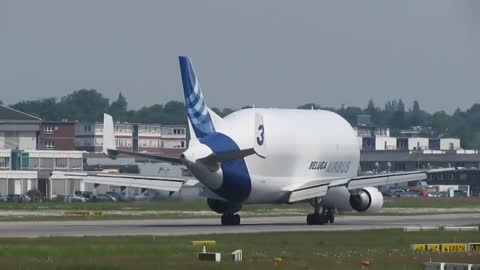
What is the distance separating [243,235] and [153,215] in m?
31.8

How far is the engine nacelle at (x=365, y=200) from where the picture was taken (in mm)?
80312

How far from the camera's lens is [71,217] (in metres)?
89.4

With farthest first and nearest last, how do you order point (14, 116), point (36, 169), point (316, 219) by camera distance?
point (14, 116) < point (36, 169) < point (316, 219)

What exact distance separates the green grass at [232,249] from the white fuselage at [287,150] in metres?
12.4

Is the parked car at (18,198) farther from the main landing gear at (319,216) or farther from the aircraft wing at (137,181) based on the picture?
the main landing gear at (319,216)

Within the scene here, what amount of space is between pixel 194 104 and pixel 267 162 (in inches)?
287

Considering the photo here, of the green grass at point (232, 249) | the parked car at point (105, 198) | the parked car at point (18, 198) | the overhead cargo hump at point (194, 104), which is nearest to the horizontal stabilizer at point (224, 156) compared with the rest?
the overhead cargo hump at point (194, 104)

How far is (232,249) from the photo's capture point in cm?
5353

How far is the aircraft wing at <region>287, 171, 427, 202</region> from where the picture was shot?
78250mm

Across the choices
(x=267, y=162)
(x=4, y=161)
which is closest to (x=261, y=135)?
(x=267, y=162)

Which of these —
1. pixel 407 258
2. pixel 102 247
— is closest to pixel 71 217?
pixel 102 247

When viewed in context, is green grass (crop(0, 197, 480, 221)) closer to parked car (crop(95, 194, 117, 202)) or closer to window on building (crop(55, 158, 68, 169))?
parked car (crop(95, 194, 117, 202))

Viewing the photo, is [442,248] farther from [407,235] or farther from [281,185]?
[281,185]

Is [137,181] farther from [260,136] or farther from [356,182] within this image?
[356,182]
